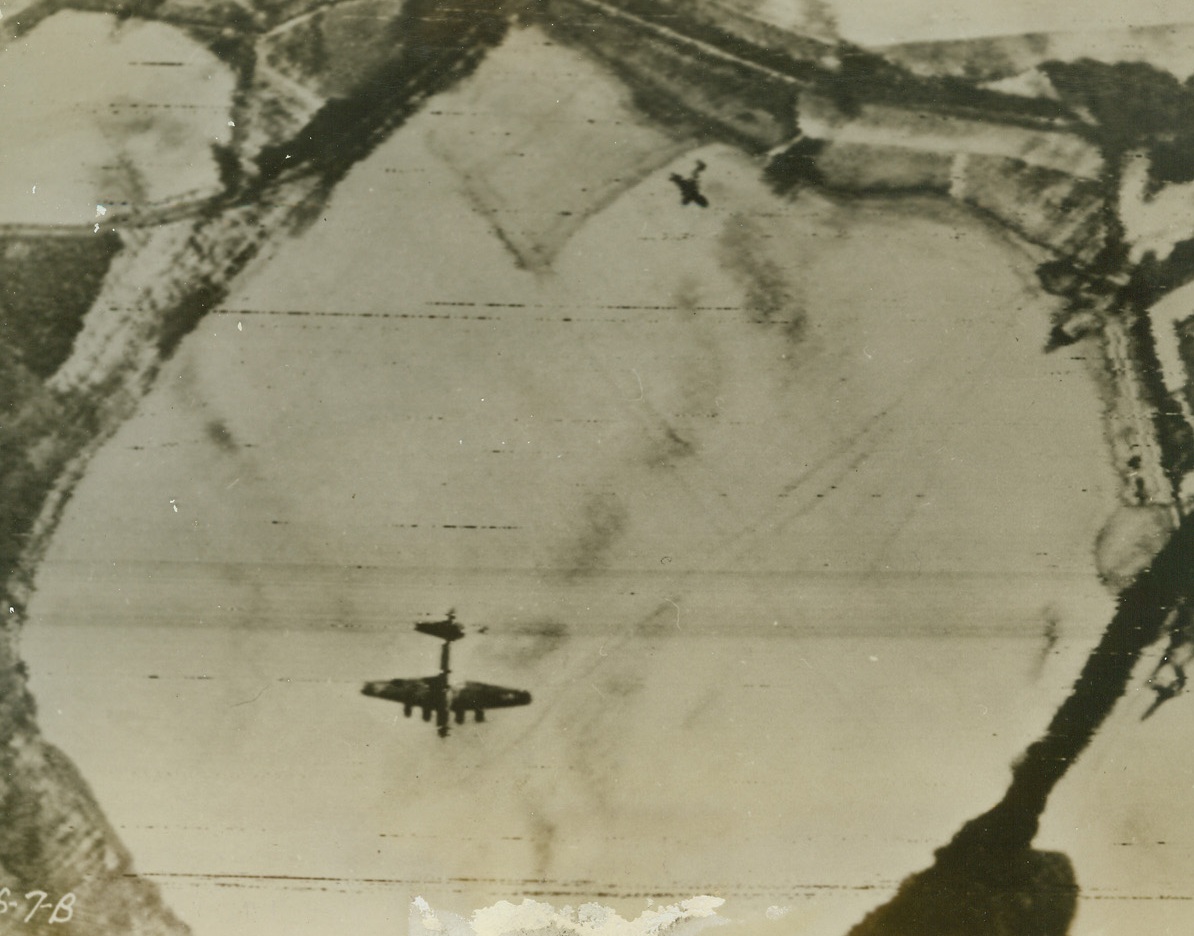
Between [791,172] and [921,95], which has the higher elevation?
[921,95]

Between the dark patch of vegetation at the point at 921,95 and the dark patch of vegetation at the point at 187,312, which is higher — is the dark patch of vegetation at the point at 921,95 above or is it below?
above

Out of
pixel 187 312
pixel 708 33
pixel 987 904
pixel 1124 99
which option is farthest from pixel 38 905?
pixel 1124 99

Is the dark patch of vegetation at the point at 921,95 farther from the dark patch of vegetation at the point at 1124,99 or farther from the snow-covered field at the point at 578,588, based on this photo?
the snow-covered field at the point at 578,588

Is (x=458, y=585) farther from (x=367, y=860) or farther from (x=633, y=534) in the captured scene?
(x=367, y=860)

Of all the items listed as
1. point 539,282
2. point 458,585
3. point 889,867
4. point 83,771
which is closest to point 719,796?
point 889,867

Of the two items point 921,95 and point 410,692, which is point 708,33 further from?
point 410,692

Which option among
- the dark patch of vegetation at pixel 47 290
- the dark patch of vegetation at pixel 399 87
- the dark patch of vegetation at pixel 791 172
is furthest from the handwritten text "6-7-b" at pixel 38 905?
the dark patch of vegetation at pixel 791 172
